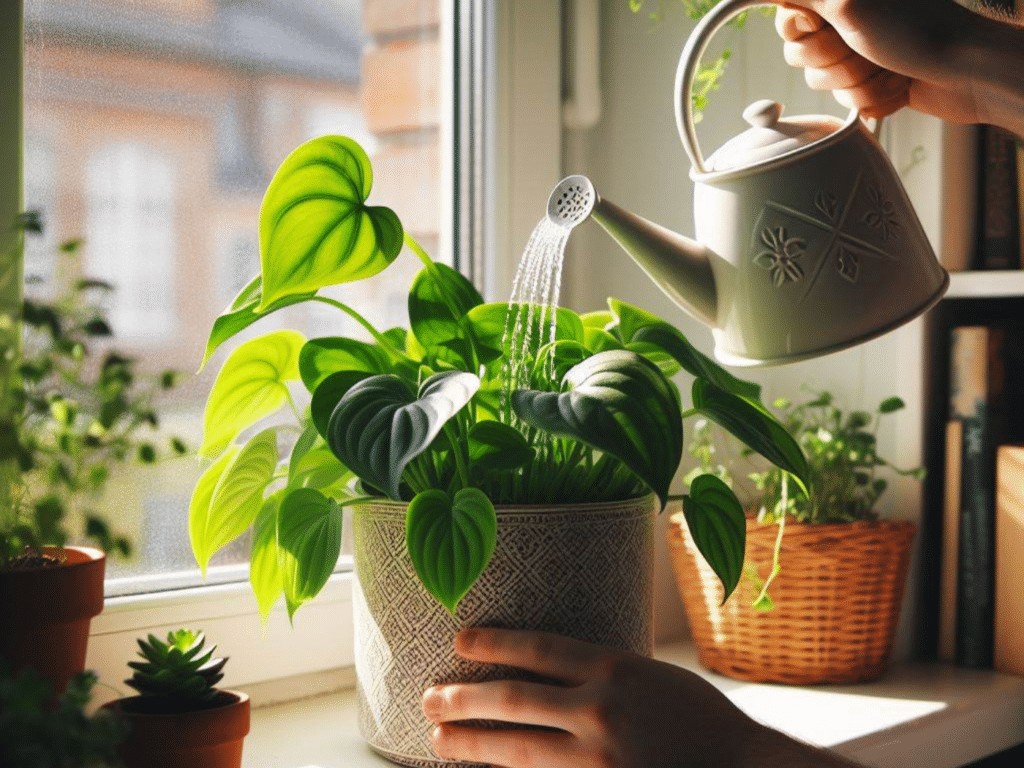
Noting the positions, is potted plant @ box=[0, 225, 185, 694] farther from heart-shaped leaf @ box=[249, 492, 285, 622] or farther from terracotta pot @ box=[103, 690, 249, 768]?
heart-shaped leaf @ box=[249, 492, 285, 622]

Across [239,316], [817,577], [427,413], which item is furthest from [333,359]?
[817,577]

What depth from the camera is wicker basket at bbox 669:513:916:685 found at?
1.18 meters

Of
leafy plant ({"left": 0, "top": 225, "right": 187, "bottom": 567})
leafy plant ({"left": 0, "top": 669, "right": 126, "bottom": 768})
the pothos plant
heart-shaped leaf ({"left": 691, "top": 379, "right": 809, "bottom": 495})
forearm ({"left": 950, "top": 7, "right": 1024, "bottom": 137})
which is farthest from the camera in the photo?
forearm ({"left": 950, "top": 7, "right": 1024, "bottom": 137})

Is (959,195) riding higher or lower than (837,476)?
higher

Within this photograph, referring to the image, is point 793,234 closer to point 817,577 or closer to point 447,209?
point 817,577

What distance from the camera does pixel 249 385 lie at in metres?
0.93

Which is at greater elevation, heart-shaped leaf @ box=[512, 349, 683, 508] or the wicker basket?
heart-shaped leaf @ box=[512, 349, 683, 508]

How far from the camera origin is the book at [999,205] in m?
1.32

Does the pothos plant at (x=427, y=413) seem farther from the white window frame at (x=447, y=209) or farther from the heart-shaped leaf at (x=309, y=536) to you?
the white window frame at (x=447, y=209)

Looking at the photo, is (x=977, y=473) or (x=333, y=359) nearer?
(x=333, y=359)

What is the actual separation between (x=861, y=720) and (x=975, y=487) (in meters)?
0.33

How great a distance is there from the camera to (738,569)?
86 cm

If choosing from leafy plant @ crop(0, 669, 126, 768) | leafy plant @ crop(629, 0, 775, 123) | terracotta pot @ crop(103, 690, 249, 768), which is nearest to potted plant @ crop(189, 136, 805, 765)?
terracotta pot @ crop(103, 690, 249, 768)

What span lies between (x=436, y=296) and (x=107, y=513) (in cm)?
40
